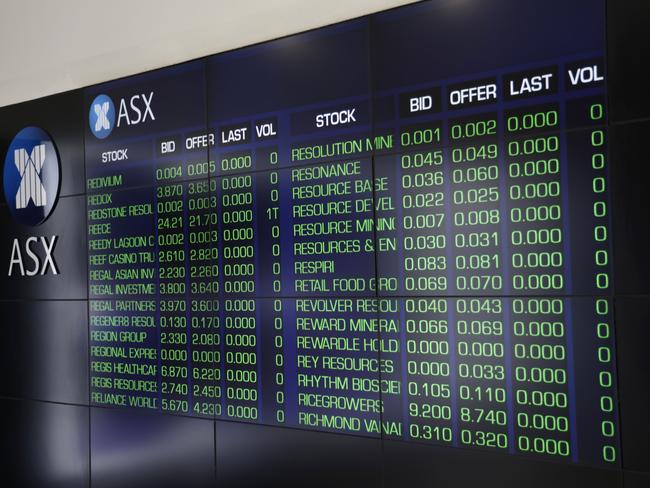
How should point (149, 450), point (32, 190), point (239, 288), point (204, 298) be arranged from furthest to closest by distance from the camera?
point (32, 190)
point (149, 450)
point (204, 298)
point (239, 288)

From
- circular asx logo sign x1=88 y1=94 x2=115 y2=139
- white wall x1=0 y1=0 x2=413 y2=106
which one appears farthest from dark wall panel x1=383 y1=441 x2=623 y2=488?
circular asx logo sign x1=88 y1=94 x2=115 y2=139

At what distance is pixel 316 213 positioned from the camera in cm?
266

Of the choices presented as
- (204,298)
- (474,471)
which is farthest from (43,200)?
(474,471)

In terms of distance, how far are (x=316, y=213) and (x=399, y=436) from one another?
83 cm

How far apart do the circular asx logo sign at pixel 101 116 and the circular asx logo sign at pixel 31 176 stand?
286 millimetres

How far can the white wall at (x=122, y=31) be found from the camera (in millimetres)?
2781

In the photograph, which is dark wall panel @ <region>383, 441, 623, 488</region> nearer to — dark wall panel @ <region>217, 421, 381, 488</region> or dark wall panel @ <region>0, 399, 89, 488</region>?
dark wall panel @ <region>217, 421, 381, 488</region>

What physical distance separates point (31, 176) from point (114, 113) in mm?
636

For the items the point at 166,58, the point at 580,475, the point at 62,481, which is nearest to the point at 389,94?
the point at 166,58

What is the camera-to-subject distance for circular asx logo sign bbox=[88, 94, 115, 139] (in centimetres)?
328

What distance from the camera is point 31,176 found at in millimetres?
3584

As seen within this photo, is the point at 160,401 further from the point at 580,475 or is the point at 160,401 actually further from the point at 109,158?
the point at 580,475

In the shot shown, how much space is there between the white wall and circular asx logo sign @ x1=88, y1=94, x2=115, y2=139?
116 mm

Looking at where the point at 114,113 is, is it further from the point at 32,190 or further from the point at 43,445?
the point at 43,445
